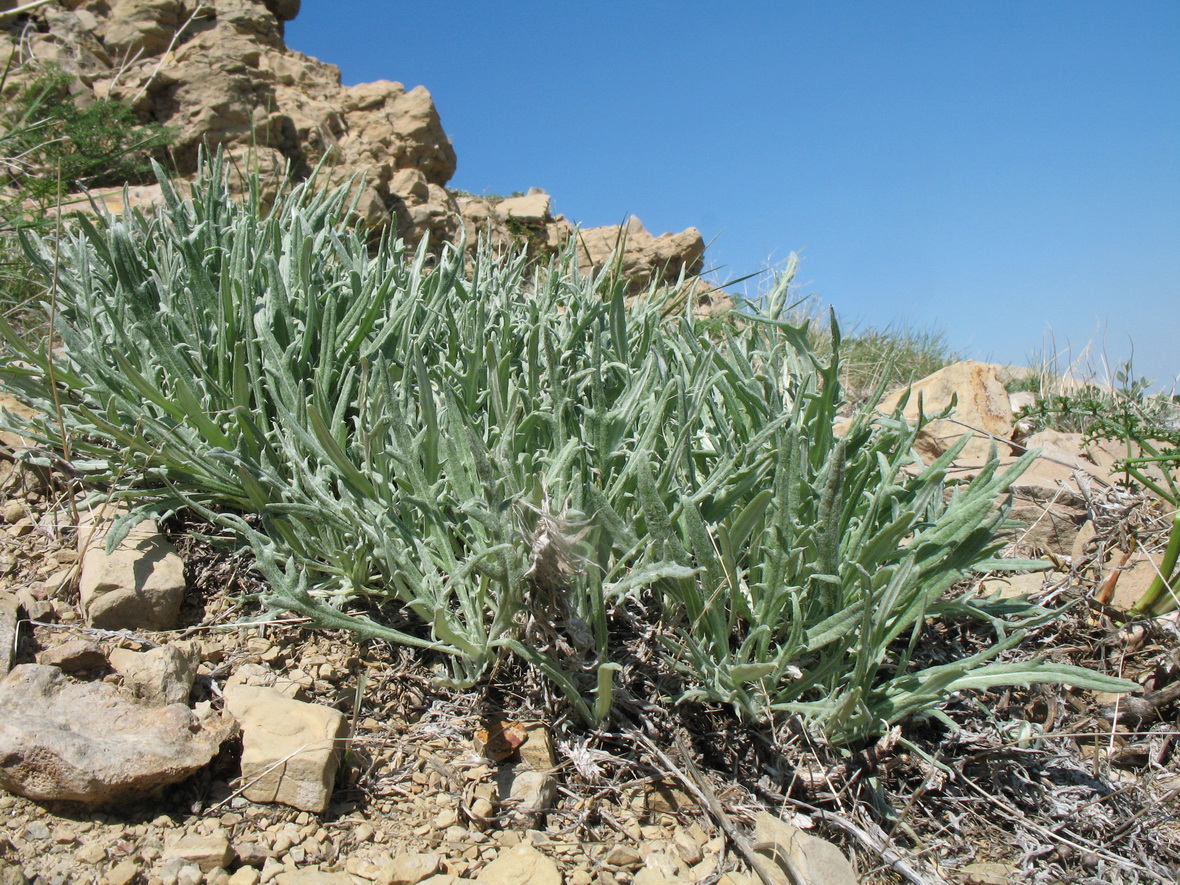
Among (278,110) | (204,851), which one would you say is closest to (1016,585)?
(204,851)

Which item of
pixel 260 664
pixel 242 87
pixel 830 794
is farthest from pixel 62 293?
pixel 242 87

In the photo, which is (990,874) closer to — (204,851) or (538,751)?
(538,751)

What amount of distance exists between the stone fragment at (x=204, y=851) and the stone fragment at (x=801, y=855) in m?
0.86

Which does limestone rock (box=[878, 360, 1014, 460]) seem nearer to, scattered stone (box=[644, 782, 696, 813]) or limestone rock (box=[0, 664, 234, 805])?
scattered stone (box=[644, 782, 696, 813])

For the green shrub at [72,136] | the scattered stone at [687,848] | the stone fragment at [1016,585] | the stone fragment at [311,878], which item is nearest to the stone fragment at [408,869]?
the stone fragment at [311,878]

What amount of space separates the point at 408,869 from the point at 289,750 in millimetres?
300

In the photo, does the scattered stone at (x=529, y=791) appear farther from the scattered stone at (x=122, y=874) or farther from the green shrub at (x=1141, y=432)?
the green shrub at (x=1141, y=432)

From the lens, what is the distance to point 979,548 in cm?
160

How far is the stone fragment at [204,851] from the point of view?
4.02 ft

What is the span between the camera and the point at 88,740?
133cm

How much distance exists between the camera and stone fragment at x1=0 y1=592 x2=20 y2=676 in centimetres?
152

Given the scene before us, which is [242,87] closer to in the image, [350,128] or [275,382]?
[350,128]

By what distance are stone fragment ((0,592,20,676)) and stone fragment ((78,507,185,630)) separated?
14cm

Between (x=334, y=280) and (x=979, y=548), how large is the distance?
6.40 feet
